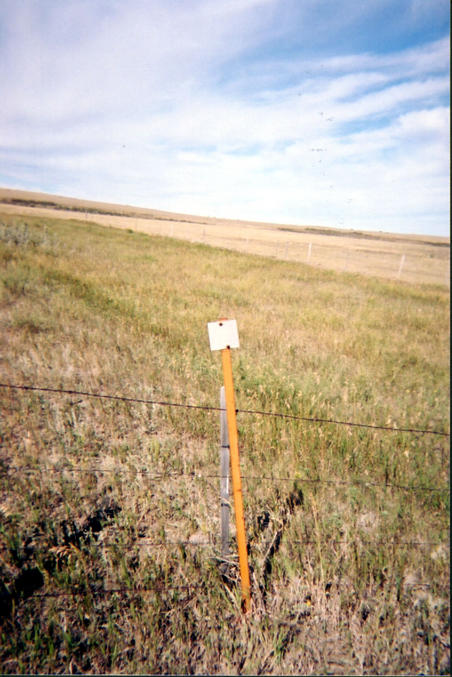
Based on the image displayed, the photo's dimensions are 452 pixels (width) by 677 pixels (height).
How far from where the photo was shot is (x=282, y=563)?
2297 millimetres

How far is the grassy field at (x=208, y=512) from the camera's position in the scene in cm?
188

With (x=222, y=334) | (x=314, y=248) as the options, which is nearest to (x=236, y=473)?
(x=222, y=334)

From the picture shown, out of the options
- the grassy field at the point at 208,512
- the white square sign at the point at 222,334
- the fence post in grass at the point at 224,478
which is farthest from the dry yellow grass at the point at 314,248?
the fence post in grass at the point at 224,478

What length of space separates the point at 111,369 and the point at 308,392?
293cm

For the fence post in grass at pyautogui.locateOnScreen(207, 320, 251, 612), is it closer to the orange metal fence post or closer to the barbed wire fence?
the orange metal fence post

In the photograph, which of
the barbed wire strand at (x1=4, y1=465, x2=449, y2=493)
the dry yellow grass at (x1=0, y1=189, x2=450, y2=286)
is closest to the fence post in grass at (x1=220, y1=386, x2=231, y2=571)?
the barbed wire strand at (x1=4, y1=465, x2=449, y2=493)

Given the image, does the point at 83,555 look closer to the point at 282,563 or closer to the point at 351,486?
the point at 282,563

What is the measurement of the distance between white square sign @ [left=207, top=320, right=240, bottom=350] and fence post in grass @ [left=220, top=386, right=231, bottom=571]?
0.28 metres

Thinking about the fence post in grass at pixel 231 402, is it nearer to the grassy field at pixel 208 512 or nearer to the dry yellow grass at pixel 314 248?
the grassy field at pixel 208 512

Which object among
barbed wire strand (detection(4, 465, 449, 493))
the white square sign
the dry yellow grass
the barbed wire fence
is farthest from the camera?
the dry yellow grass

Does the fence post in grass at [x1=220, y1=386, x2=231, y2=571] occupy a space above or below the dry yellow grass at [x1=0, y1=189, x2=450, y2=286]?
below

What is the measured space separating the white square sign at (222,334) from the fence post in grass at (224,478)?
10.9 inches

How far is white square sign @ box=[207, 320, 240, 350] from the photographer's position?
178cm

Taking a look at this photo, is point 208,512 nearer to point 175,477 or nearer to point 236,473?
point 175,477
